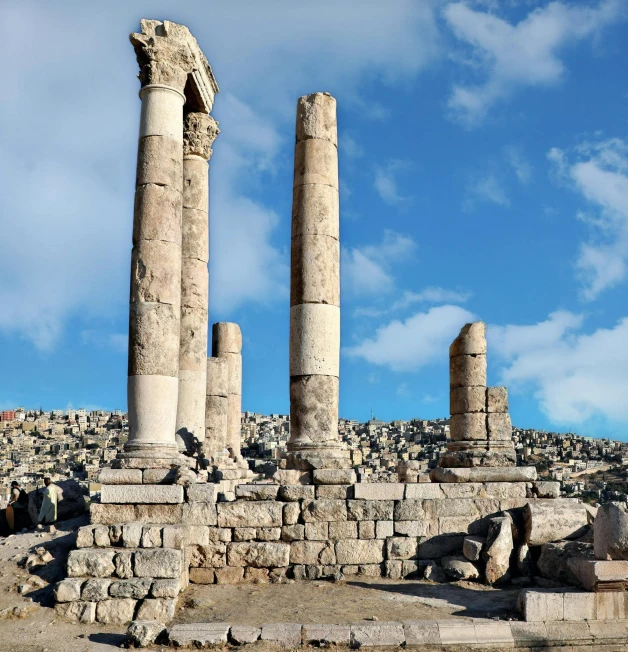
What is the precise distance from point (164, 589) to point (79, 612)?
49.1 inches

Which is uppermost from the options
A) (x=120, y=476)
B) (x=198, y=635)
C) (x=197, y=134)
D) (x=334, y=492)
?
(x=197, y=134)

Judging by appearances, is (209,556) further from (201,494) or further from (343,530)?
(343,530)

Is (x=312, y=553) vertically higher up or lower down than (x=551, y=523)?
lower down

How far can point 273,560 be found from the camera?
45.1 feet

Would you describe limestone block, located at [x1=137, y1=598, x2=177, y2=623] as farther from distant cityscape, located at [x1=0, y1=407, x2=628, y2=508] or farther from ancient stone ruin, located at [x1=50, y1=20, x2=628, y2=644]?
distant cityscape, located at [x1=0, y1=407, x2=628, y2=508]

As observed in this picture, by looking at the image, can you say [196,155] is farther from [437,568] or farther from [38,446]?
[38,446]

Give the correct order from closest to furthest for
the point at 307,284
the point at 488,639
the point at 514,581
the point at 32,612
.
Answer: the point at 488,639
the point at 32,612
the point at 514,581
the point at 307,284

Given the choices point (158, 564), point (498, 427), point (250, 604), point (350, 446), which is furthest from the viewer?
point (350, 446)

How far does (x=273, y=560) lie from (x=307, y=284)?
564 cm

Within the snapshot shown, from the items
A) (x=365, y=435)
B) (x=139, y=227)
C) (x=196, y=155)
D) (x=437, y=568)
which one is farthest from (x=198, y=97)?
(x=365, y=435)

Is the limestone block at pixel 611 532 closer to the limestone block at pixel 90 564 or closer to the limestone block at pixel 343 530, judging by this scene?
the limestone block at pixel 343 530

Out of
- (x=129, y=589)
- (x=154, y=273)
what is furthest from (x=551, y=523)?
(x=154, y=273)

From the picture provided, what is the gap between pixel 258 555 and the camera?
1375cm

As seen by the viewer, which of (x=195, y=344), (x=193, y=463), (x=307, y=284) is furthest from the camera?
(x=195, y=344)
